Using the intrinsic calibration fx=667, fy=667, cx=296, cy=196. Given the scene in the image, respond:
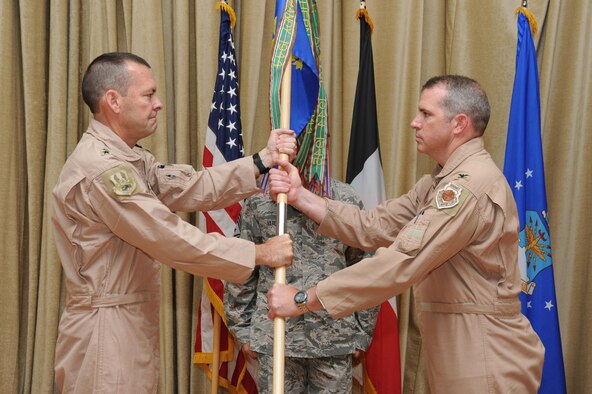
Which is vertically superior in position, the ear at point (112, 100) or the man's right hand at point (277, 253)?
the ear at point (112, 100)

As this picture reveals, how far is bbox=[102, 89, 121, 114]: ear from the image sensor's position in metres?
2.69

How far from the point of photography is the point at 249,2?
4000 mm

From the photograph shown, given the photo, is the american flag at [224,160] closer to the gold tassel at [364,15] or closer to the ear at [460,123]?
the gold tassel at [364,15]

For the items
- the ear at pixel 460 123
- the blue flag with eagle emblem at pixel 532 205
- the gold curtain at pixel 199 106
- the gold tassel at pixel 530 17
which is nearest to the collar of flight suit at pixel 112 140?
the gold curtain at pixel 199 106

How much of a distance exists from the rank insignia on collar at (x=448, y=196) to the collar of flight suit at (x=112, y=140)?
3.99 ft

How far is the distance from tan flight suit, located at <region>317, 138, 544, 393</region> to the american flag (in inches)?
48.4

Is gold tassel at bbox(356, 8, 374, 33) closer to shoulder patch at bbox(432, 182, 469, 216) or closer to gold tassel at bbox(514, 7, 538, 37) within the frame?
gold tassel at bbox(514, 7, 538, 37)

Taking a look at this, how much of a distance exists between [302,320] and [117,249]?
0.91 meters

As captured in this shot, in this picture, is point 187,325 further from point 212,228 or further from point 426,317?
point 426,317

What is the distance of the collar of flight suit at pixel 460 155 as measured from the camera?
2678 millimetres

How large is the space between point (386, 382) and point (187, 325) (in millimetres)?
1202

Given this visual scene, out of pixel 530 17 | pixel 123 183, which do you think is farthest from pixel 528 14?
pixel 123 183

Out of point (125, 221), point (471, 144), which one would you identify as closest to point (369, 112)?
point (471, 144)

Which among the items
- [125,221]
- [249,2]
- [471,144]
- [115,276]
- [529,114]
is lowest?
[115,276]
